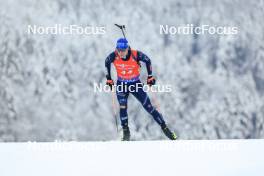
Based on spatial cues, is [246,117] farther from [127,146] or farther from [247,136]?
[127,146]

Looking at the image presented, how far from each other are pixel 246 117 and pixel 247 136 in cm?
13

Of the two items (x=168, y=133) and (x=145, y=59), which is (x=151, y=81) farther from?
(x=168, y=133)

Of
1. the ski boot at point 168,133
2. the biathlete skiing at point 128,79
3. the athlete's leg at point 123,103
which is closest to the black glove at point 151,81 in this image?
the biathlete skiing at point 128,79

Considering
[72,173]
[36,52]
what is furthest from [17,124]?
[72,173]

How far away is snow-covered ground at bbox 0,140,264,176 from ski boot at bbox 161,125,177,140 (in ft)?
0.16

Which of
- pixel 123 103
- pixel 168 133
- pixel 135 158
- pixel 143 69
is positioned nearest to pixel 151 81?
pixel 143 69

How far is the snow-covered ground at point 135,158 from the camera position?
2.12 m

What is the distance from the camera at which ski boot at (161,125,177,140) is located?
2.57 meters

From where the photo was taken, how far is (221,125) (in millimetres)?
2584

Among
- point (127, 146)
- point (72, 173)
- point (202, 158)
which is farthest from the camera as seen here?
point (127, 146)

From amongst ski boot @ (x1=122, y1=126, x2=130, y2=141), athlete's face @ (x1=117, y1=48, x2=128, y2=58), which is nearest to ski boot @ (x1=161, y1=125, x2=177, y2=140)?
ski boot @ (x1=122, y1=126, x2=130, y2=141)

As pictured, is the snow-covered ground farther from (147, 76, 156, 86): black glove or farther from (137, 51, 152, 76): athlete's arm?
(137, 51, 152, 76): athlete's arm

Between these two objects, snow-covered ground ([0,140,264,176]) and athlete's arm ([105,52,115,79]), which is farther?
athlete's arm ([105,52,115,79])

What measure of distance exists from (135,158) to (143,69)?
0.59 m
